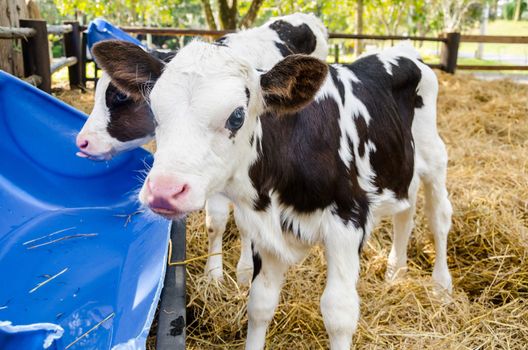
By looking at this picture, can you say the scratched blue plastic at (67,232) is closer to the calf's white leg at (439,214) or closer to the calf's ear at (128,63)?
the calf's ear at (128,63)

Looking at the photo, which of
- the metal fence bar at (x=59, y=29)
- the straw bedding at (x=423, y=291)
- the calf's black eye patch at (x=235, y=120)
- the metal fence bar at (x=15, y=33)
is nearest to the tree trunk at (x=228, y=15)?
the metal fence bar at (x=59, y=29)

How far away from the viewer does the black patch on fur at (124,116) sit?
2.84m

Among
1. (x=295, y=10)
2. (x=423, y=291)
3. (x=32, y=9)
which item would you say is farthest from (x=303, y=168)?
(x=295, y=10)

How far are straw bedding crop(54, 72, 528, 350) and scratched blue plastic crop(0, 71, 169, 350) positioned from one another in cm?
32

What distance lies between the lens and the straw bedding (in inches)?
102

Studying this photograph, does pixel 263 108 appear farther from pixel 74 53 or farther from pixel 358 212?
pixel 74 53

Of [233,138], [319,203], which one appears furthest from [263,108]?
[319,203]

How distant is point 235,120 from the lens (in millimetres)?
1745

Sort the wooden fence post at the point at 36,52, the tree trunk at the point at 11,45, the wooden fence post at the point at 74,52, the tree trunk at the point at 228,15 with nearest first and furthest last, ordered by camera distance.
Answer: the tree trunk at the point at 11,45, the wooden fence post at the point at 36,52, the wooden fence post at the point at 74,52, the tree trunk at the point at 228,15

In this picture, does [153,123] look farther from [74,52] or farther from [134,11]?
[134,11]

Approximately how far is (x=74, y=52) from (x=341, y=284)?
7.33 meters

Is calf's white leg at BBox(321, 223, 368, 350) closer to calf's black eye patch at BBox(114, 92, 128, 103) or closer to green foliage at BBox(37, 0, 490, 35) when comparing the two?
calf's black eye patch at BBox(114, 92, 128, 103)

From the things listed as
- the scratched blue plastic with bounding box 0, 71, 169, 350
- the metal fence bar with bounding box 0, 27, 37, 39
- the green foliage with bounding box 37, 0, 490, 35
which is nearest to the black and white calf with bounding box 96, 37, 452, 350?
the scratched blue plastic with bounding box 0, 71, 169, 350

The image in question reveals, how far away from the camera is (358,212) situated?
86.2 inches
